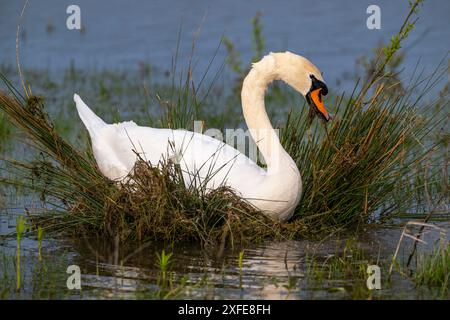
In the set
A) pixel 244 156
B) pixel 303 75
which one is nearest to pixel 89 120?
pixel 244 156

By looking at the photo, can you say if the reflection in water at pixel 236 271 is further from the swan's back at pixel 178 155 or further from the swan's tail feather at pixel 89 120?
the swan's tail feather at pixel 89 120

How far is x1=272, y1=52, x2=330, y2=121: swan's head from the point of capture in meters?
7.49

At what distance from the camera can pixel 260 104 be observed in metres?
7.61

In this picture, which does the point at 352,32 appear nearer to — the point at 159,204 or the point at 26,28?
the point at 26,28

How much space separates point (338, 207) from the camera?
748cm

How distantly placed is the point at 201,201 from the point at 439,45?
28.1 feet

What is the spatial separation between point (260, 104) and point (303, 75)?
1.30ft

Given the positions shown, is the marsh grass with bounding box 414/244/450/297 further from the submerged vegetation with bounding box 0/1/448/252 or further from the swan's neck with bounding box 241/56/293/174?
the swan's neck with bounding box 241/56/293/174

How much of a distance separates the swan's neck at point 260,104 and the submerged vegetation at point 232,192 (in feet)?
1.07

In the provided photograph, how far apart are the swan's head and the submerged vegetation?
20 centimetres

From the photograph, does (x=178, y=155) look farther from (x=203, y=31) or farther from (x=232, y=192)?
(x=203, y=31)

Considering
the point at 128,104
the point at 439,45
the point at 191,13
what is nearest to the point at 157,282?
the point at 128,104

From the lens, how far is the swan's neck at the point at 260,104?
24.5 feet
